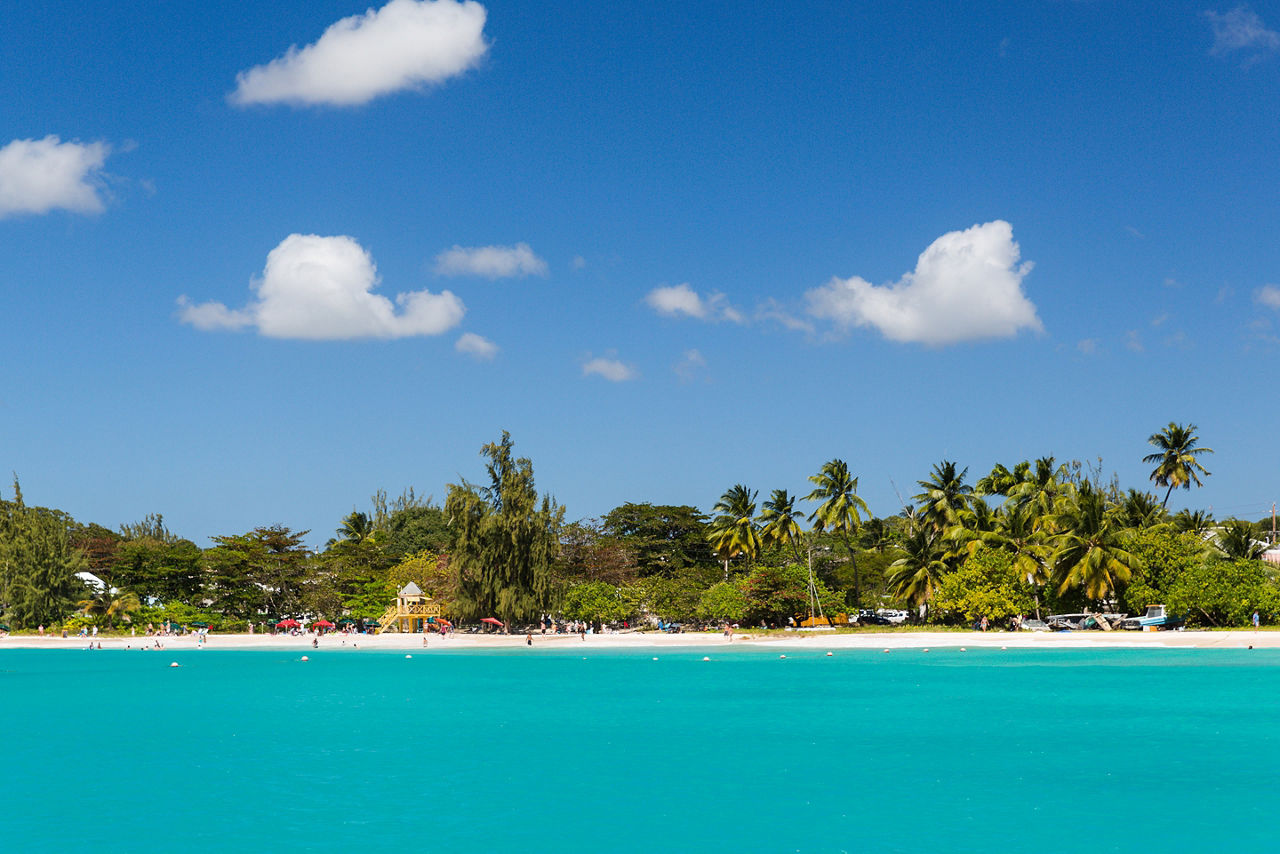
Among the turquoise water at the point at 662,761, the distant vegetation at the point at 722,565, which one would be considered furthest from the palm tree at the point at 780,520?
the turquoise water at the point at 662,761

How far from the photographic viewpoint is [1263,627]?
7088 centimetres

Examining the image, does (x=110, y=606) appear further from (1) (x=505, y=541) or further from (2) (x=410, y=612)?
(1) (x=505, y=541)

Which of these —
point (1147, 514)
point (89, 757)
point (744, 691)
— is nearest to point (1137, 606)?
point (1147, 514)

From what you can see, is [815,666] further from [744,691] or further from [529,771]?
[529,771]

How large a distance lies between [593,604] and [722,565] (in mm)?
25130

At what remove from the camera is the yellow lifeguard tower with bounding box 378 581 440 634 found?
3642 inches

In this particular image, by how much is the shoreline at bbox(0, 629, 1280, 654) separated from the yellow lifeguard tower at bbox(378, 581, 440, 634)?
171 inches

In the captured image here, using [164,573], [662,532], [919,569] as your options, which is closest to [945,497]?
[919,569]

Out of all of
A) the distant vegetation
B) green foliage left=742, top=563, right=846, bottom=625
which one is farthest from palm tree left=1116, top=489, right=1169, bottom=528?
green foliage left=742, top=563, right=846, bottom=625

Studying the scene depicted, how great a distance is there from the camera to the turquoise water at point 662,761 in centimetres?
2312

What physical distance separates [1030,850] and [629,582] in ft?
270

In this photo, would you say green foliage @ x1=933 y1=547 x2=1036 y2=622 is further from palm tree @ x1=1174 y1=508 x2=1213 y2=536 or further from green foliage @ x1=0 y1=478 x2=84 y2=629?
green foliage @ x1=0 y1=478 x2=84 y2=629

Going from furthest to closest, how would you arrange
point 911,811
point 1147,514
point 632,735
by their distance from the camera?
point 1147,514 < point 632,735 < point 911,811

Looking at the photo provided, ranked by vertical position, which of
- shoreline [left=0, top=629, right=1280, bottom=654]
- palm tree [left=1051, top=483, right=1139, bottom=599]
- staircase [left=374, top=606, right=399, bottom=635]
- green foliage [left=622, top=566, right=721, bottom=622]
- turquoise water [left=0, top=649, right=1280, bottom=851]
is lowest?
turquoise water [left=0, top=649, right=1280, bottom=851]
